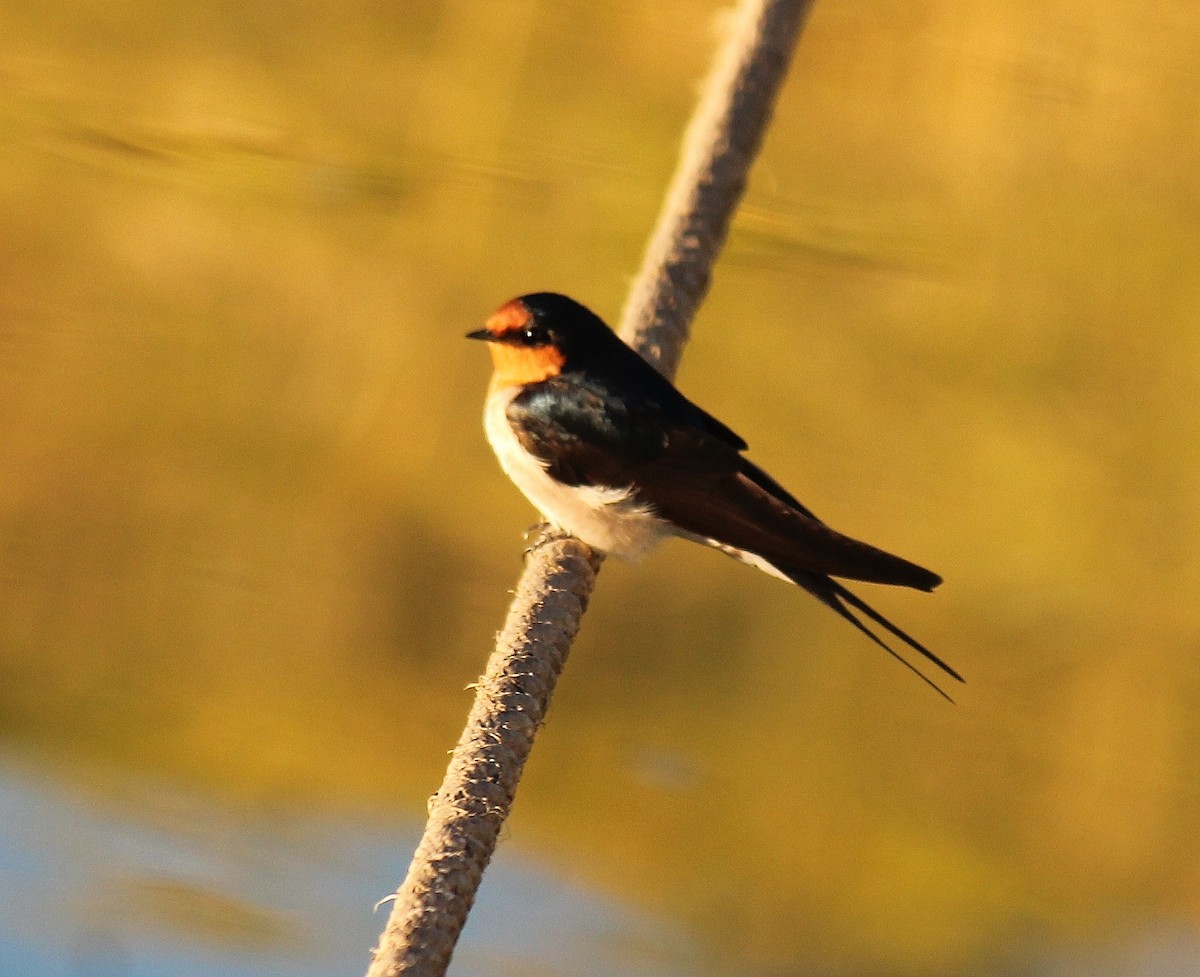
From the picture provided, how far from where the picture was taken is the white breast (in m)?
1.66

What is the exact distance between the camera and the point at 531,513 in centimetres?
255

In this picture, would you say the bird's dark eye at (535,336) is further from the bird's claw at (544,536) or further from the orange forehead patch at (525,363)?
the bird's claw at (544,536)

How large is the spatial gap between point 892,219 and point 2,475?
56.3 inches

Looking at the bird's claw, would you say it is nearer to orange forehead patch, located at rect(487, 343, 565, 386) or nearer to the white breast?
the white breast

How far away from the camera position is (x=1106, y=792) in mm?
2334

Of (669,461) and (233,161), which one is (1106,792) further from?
(233,161)

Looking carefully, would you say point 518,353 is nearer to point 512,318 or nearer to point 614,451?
point 512,318

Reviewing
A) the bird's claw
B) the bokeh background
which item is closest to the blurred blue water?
the bokeh background

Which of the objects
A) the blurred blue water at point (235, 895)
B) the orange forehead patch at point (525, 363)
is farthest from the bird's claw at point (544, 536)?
the blurred blue water at point (235, 895)

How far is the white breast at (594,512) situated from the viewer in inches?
65.3

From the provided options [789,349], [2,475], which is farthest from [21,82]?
[789,349]

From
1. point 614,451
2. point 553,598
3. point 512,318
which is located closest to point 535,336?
point 512,318

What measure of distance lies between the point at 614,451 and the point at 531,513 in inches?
33.6

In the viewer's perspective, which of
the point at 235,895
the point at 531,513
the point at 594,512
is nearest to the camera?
the point at 594,512
